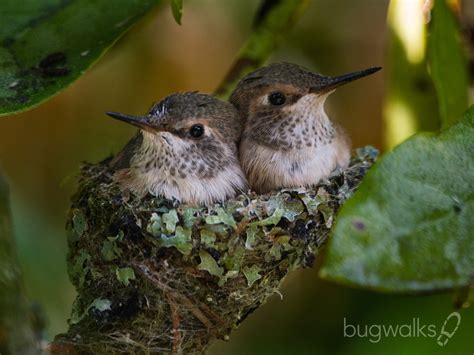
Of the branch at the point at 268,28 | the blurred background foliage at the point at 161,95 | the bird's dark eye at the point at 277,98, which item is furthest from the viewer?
the blurred background foliage at the point at 161,95

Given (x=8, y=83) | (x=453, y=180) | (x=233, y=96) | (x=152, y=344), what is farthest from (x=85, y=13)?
(x=453, y=180)

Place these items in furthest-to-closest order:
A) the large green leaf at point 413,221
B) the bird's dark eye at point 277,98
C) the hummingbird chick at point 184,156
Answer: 1. the bird's dark eye at point 277,98
2. the hummingbird chick at point 184,156
3. the large green leaf at point 413,221

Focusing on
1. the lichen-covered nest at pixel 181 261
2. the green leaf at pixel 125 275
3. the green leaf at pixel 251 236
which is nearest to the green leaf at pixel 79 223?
the lichen-covered nest at pixel 181 261

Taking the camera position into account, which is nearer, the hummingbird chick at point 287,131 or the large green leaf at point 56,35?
the large green leaf at point 56,35

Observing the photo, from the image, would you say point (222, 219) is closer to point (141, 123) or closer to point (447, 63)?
point (141, 123)

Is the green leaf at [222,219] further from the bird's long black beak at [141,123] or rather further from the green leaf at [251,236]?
the bird's long black beak at [141,123]

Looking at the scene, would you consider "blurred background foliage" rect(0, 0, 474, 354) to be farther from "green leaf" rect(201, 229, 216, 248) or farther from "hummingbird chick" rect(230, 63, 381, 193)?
"green leaf" rect(201, 229, 216, 248)
